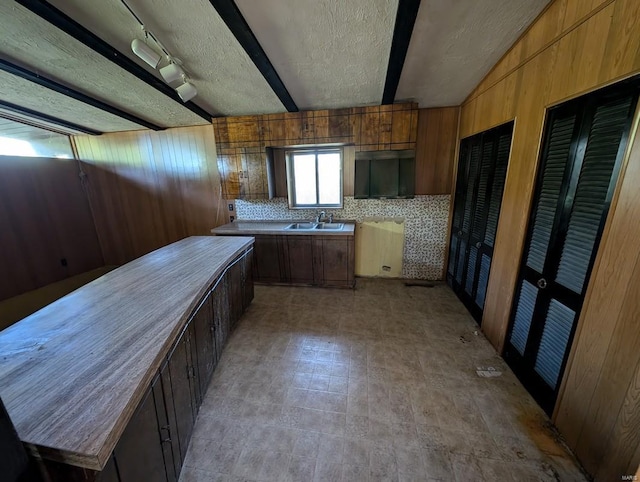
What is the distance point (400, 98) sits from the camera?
298 cm

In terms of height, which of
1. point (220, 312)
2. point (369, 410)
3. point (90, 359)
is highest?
point (90, 359)

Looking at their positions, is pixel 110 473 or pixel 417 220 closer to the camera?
pixel 110 473

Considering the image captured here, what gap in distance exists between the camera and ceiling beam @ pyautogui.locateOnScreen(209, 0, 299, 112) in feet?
5.29

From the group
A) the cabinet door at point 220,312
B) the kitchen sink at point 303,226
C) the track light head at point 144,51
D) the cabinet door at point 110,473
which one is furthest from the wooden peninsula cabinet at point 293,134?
the cabinet door at point 110,473

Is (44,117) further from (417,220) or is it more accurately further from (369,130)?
(417,220)

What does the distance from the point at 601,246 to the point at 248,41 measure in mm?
2648

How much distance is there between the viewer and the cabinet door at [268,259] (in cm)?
349

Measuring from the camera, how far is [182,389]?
1379 mm

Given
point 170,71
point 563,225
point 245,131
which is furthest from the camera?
point 245,131

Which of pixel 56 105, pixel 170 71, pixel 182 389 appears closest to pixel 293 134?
pixel 170 71

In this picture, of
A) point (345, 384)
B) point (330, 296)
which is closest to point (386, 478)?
point (345, 384)

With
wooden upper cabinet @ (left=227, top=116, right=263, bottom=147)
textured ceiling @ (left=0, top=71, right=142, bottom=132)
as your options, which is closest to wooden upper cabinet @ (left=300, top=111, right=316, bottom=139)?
wooden upper cabinet @ (left=227, top=116, right=263, bottom=147)

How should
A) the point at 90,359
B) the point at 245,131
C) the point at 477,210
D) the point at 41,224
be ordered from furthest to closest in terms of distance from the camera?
the point at 41,224
the point at 245,131
the point at 477,210
the point at 90,359

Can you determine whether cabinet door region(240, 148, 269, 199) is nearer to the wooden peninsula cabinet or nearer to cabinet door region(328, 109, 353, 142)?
the wooden peninsula cabinet
